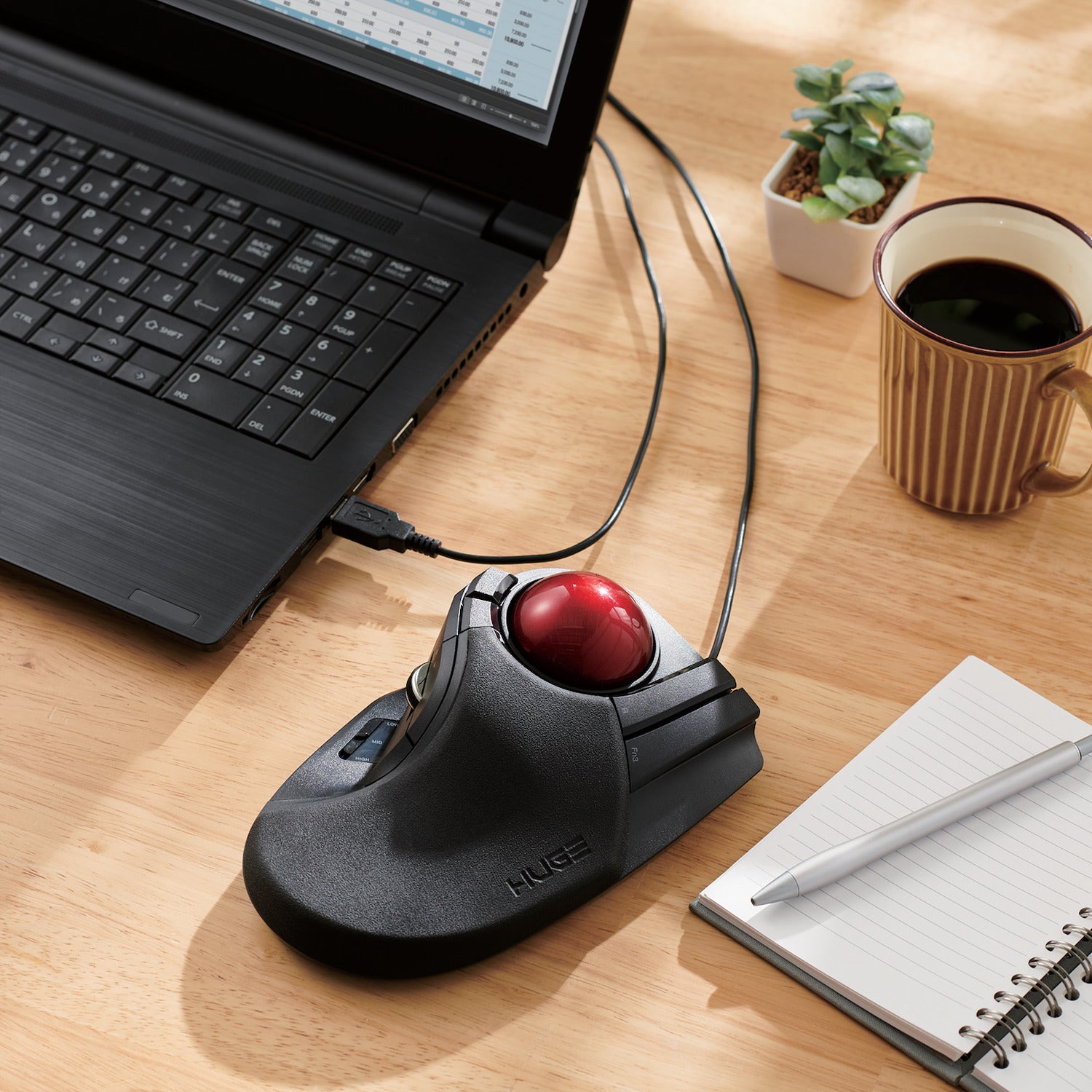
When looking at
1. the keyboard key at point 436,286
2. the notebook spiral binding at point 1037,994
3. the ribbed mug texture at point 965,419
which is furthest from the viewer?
the keyboard key at point 436,286

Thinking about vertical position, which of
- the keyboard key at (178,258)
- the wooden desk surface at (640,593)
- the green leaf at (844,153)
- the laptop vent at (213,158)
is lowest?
the wooden desk surface at (640,593)

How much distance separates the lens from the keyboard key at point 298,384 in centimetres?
57

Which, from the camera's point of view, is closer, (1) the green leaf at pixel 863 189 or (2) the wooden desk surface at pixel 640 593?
(2) the wooden desk surface at pixel 640 593

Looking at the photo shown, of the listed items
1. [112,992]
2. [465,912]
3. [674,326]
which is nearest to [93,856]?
[112,992]

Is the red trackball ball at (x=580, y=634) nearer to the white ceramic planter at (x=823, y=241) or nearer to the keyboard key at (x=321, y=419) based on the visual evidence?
the keyboard key at (x=321, y=419)

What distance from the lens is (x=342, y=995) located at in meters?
0.43

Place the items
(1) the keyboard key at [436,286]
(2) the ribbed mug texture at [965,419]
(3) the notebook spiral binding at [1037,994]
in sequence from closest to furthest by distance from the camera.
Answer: (3) the notebook spiral binding at [1037,994] < (2) the ribbed mug texture at [965,419] < (1) the keyboard key at [436,286]

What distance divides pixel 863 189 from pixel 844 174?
33 millimetres

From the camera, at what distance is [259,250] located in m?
0.63

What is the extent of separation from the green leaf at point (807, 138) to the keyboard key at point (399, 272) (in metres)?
0.24

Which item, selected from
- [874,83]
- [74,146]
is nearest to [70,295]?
[74,146]

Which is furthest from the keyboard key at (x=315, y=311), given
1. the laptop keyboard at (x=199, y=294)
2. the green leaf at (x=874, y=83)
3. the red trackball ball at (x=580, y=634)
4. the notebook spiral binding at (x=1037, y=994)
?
the notebook spiral binding at (x=1037, y=994)

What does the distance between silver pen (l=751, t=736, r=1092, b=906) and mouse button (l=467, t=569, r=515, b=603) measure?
0.53 ft

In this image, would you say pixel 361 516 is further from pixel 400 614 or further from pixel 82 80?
pixel 82 80
